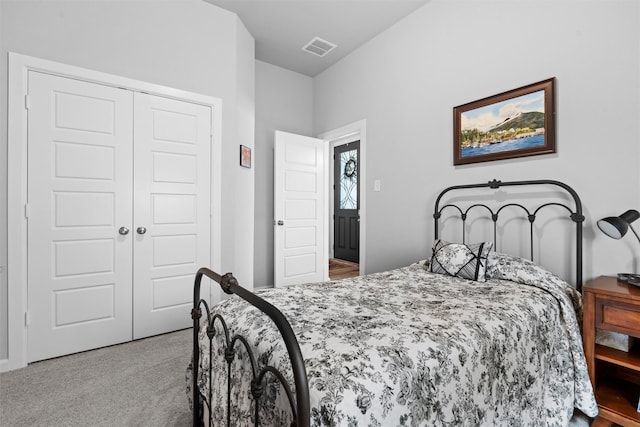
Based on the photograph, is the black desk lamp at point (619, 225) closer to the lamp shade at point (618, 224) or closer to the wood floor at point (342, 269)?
the lamp shade at point (618, 224)

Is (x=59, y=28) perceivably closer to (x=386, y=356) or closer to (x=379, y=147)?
(x=379, y=147)

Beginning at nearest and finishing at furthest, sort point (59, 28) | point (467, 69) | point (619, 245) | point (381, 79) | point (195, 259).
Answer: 1. point (619, 245)
2. point (59, 28)
3. point (467, 69)
4. point (195, 259)
5. point (381, 79)

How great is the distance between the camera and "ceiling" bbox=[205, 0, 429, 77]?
111 inches

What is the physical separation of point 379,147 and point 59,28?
2775 mm

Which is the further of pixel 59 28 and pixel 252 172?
pixel 252 172

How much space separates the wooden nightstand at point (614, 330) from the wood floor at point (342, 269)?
3200 millimetres

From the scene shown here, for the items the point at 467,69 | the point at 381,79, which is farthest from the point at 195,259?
the point at 467,69

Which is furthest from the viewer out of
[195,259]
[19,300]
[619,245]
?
[195,259]

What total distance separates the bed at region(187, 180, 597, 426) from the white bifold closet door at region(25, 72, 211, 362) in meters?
1.38

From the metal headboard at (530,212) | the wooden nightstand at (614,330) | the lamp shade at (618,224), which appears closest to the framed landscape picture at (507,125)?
the metal headboard at (530,212)

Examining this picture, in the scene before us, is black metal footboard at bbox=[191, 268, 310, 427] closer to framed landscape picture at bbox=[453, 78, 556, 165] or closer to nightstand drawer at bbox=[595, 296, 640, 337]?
nightstand drawer at bbox=[595, 296, 640, 337]

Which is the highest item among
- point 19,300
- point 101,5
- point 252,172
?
point 101,5

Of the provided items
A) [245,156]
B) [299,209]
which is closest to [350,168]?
[299,209]

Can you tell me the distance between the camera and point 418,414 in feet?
2.93
